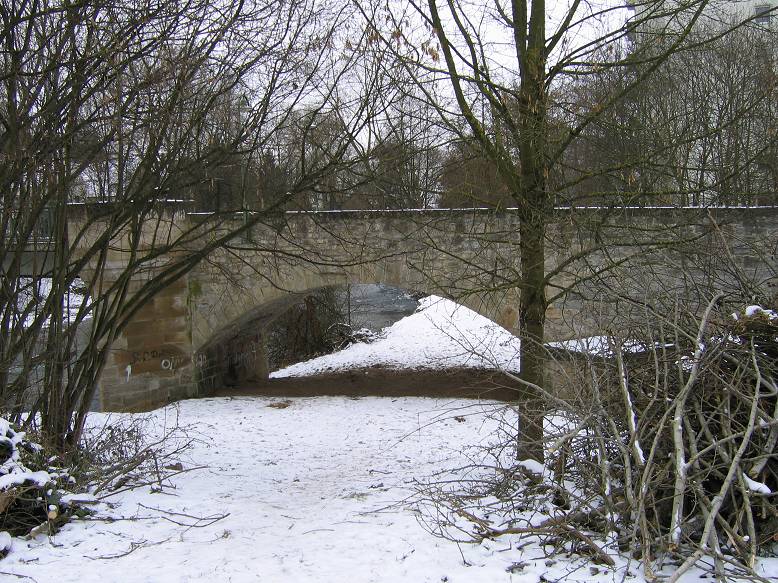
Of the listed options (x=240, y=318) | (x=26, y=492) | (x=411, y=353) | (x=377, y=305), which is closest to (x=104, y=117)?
(x=26, y=492)

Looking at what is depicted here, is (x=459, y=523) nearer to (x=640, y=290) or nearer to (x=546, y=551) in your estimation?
(x=546, y=551)

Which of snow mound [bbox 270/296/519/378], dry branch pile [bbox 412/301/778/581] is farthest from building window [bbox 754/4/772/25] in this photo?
snow mound [bbox 270/296/519/378]

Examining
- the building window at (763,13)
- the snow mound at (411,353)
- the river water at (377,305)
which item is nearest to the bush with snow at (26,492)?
the building window at (763,13)

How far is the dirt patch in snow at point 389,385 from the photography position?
11389 millimetres

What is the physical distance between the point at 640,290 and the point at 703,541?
2.20 m

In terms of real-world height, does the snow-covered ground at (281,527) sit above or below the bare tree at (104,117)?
below

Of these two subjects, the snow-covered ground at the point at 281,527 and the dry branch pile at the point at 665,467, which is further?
the snow-covered ground at the point at 281,527

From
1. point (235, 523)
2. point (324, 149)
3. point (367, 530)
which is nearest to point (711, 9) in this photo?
point (324, 149)

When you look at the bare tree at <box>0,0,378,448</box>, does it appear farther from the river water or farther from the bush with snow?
the river water

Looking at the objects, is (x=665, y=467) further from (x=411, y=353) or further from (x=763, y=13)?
(x=411, y=353)

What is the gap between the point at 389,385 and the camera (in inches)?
492

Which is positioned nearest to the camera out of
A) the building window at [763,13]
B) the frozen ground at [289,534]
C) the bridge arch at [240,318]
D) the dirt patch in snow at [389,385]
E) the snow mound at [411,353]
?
the frozen ground at [289,534]

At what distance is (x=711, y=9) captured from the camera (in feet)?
17.2

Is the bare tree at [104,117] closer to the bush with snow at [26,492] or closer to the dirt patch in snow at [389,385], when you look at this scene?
the bush with snow at [26,492]
